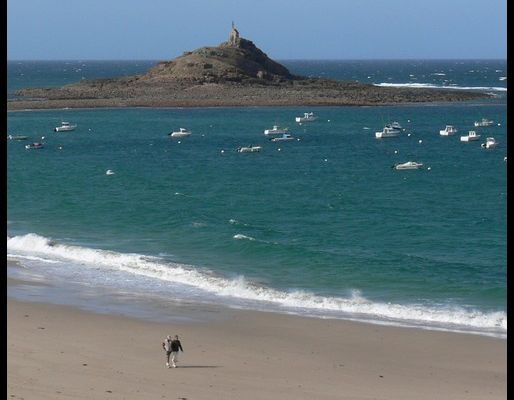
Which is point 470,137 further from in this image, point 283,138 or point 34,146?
point 34,146

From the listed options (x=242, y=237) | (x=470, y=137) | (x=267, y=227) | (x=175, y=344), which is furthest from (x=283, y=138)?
(x=175, y=344)

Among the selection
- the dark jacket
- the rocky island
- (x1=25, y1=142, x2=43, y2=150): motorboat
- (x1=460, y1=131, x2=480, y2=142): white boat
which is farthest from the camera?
the rocky island

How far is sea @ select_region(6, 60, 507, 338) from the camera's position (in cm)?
2836

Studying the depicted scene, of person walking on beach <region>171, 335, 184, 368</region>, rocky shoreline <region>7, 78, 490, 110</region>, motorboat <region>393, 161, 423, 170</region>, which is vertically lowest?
motorboat <region>393, 161, 423, 170</region>

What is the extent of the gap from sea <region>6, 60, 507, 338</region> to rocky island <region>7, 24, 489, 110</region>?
1272 inches

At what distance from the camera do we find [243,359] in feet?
70.8

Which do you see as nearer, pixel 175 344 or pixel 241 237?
pixel 175 344

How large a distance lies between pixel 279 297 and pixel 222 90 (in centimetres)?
9438

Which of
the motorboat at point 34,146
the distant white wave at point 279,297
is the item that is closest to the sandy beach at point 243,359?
the distant white wave at point 279,297

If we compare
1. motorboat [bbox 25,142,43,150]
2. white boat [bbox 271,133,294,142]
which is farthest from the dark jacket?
white boat [bbox 271,133,294,142]

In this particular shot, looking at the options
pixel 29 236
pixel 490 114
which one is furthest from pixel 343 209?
pixel 490 114

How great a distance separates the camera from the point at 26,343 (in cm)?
2170

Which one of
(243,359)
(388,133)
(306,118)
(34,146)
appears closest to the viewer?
(243,359)

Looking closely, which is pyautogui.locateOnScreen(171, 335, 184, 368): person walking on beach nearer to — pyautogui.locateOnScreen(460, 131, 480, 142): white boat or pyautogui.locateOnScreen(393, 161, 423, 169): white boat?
pyautogui.locateOnScreen(393, 161, 423, 169): white boat
